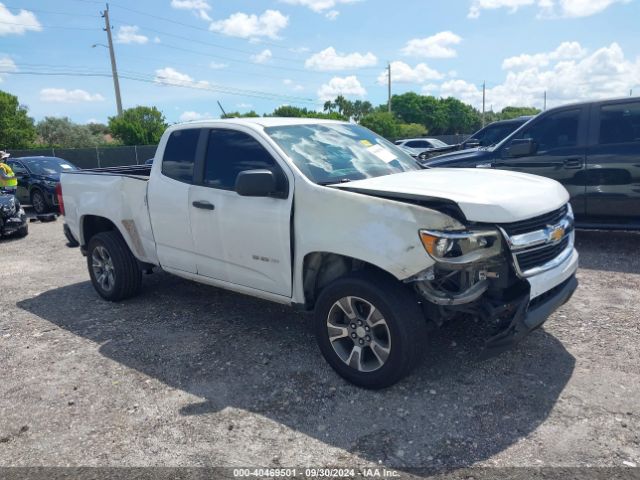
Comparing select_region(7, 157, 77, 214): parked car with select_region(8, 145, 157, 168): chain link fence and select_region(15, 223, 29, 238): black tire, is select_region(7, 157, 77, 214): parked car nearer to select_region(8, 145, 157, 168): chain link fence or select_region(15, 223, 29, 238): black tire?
select_region(15, 223, 29, 238): black tire

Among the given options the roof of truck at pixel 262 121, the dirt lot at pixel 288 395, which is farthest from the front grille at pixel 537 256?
the roof of truck at pixel 262 121

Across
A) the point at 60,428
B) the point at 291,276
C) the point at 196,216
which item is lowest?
the point at 60,428

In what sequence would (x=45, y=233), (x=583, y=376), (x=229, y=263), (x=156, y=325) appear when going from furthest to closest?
(x=45, y=233) < (x=156, y=325) < (x=229, y=263) < (x=583, y=376)

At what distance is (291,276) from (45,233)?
8616 millimetres

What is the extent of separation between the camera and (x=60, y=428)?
3.31m

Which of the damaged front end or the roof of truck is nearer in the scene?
the damaged front end

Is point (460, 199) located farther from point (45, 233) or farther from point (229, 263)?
point (45, 233)

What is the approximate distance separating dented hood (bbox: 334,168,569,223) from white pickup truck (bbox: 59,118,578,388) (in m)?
0.01

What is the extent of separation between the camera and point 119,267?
5414 mm

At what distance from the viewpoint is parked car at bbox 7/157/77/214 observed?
1298cm

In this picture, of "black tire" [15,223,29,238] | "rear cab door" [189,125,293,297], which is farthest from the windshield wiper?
"black tire" [15,223,29,238]

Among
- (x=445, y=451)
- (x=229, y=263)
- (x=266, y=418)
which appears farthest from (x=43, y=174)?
(x=445, y=451)

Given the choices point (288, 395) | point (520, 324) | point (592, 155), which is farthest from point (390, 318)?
point (592, 155)

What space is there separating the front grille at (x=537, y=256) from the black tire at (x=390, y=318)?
70 cm
